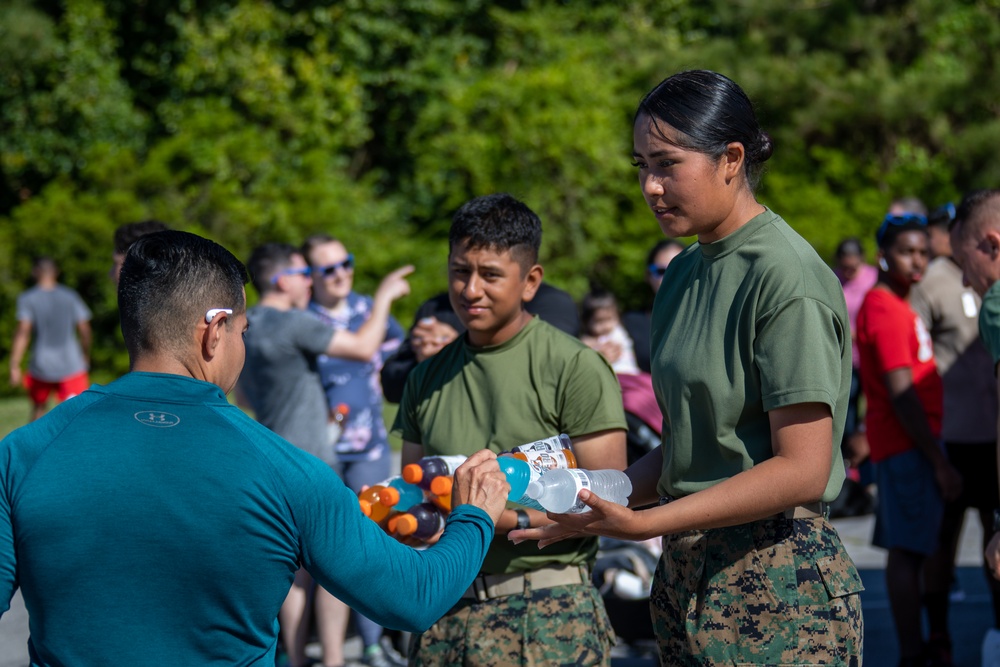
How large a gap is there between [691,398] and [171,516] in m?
1.17

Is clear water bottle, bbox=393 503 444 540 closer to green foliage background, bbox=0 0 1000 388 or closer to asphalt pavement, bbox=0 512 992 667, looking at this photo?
asphalt pavement, bbox=0 512 992 667

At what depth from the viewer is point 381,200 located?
2098 cm

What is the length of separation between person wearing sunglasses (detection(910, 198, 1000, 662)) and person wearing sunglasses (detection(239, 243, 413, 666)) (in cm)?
289

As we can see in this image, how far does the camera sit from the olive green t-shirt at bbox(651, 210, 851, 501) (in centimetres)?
233

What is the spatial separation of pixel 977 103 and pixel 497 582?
52.8ft

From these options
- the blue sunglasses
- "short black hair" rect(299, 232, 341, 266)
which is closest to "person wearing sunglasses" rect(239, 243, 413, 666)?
the blue sunglasses

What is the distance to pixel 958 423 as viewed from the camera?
18.2 ft

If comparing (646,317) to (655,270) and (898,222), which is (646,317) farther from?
(898,222)

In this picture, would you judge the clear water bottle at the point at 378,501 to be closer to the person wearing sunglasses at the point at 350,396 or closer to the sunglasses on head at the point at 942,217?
the person wearing sunglasses at the point at 350,396

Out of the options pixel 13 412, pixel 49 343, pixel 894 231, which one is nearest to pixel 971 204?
pixel 894 231

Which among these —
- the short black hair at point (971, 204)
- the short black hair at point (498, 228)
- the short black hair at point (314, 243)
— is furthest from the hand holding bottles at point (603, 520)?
the short black hair at point (314, 243)

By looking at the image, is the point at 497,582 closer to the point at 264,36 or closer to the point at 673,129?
the point at 673,129

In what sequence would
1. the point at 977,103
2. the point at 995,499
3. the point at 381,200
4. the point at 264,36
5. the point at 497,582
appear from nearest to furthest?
1. the point at 497,582
2. the point at 995,499
3. the point at 977,103
4. the point at 264,36
5. the point at 381,200

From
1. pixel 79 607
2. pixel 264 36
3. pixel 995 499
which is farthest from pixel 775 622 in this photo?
pixel 264 36
